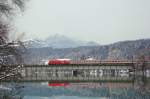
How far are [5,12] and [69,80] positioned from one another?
74.5 metres

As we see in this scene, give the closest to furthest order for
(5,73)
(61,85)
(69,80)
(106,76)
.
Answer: (5,73), (69,80), (106,76), (61,85)

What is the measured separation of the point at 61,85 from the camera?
101m

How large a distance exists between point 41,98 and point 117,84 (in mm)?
27015

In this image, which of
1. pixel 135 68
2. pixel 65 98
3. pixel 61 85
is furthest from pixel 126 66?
pixel 65 98

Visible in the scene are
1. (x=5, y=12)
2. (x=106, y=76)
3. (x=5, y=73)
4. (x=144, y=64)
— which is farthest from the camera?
(x=144, y=64)

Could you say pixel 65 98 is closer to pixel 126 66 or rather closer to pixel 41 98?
pixel 41 98

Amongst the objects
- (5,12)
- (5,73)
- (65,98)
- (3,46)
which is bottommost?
(65,98)

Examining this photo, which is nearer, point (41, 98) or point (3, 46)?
point (3, 46)

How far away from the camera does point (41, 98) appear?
71.5m

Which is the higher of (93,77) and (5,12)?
(5,12)

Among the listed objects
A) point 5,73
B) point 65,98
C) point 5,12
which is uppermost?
point 5,12

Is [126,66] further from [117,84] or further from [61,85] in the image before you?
[61,85]

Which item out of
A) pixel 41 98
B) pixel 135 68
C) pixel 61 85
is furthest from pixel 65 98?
pixel 135 68

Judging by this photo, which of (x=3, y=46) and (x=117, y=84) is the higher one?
(x=3, y=46)
